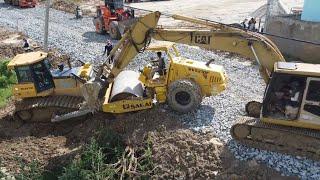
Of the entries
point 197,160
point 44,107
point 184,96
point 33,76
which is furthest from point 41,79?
point 197,160

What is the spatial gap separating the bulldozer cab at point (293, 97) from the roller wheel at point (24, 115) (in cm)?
825

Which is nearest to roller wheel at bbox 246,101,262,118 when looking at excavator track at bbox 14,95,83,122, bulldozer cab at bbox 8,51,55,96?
excavator track at bbox 14,95,83,122

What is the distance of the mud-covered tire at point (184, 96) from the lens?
43.0 ft

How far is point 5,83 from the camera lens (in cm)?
1936

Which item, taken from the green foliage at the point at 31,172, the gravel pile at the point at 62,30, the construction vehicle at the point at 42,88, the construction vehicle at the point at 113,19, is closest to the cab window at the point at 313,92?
the construction vehicle at the point at 42,88

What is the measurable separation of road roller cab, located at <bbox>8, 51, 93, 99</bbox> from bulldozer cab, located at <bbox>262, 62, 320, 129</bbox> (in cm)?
642

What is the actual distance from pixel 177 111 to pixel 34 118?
5.26 metres

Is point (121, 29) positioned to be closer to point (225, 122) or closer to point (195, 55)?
point (195, 55)

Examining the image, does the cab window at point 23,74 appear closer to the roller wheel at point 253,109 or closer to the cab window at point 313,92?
the roller wheel at point 253,109

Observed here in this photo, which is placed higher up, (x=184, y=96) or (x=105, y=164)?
(x=184, y=96)

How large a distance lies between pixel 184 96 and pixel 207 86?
2.66 feet

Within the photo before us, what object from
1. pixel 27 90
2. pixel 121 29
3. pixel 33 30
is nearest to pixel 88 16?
pixel 33 30

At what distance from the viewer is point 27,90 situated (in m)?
14.6

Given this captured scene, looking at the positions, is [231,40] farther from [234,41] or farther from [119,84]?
[119,84]
